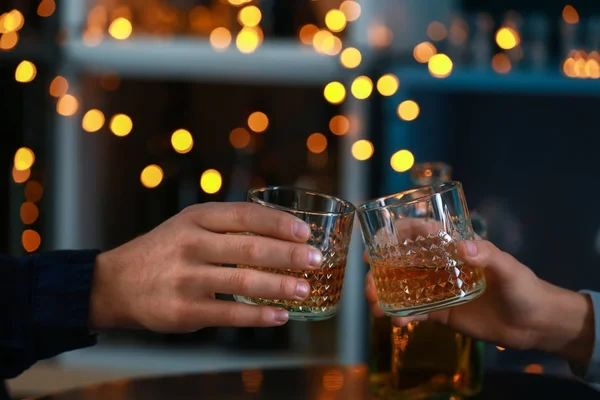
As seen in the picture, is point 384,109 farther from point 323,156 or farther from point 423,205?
point 423,205

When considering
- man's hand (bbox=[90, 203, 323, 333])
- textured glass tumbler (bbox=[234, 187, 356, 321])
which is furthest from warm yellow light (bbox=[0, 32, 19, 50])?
textured glass tumbler (bbox=[234, 187, 356, 321])

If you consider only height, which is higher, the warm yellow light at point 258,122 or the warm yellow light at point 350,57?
the warm yellow light at point 350,57

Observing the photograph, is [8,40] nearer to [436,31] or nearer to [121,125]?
[121,125]

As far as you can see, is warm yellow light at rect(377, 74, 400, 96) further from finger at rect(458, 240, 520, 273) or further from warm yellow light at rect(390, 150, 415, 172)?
finger at rect(458, 240, 520, 273)

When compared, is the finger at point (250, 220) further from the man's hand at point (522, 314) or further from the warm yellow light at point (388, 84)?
the warm yellow light at point (388, 84)

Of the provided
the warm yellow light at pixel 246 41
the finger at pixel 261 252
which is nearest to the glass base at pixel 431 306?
the finger at pixel 261 252

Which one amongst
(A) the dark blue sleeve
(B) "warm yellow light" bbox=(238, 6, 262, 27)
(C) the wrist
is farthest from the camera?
(B) "warm yellow light" bbox=(238, 6, 262, 27)

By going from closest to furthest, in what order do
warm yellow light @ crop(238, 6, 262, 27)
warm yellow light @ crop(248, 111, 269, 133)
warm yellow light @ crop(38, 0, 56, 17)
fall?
warm yellow light @ crop(38, 0, 56, 17), warm yellow light @ crop(238, 6, 262, 27), warm yellow light @ crop(248, 111, 269, 133)

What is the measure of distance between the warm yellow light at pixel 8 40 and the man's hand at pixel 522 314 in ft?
4.47

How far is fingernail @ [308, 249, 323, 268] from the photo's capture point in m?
0.66

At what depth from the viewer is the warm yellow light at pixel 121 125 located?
84.5 inches

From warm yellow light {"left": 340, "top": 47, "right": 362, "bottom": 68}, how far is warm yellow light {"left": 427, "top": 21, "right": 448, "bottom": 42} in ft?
1.05

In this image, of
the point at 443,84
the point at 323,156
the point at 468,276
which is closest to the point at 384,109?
the point at 443,84

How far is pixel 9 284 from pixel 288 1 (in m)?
1.43
